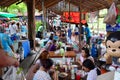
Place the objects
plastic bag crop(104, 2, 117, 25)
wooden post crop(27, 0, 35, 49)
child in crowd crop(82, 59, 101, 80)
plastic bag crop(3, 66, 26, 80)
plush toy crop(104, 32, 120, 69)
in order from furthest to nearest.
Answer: wooden post crop(27, 0, 35, 49) → child in crowd crop(82, 59, 101, 80) → plastic bag crop(104, 2, 117, 25) → plush toy crop(104, 32, 120, 69) → plastic bag crop(3, 66, 26, 80)

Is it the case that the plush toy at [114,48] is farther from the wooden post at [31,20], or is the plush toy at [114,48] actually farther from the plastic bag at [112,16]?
the wooden post at [31,20]

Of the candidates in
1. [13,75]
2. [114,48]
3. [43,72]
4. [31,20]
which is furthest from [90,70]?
[31,20]

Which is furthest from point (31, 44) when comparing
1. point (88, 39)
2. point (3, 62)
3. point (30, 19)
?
point (3, 62)

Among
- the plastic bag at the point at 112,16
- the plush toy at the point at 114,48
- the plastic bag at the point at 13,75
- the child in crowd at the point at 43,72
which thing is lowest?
the child in crowd at the point at 43,72

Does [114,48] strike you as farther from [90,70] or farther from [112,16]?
[90,70]

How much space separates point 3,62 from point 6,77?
0.83 metres

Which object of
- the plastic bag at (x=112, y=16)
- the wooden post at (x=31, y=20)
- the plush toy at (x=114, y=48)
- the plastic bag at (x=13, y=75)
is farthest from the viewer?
the wooden post at (x=31, y=20)

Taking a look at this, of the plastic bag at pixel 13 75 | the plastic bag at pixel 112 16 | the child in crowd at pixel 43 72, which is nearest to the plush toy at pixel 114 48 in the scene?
the plastic bag at pixel 112 16

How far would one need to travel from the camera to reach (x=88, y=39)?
12.8 metres

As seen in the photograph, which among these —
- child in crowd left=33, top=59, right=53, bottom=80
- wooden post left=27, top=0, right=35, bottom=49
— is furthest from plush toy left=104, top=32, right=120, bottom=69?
wooden post left=27, top=0, right=35, bottom=49

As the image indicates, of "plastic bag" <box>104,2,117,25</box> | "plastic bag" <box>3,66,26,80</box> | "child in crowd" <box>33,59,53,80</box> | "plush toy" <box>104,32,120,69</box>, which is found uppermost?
"plastic bag" <box>104,2,117,25</box>

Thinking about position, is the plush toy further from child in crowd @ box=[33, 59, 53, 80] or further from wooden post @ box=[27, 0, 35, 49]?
wooden post @ box=[27, 0, 35, 49]

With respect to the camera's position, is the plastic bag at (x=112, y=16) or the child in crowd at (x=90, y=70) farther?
the child in crowd at (x=90, y=70)

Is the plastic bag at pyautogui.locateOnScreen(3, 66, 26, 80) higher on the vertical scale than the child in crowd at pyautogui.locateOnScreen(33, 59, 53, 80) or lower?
higher
